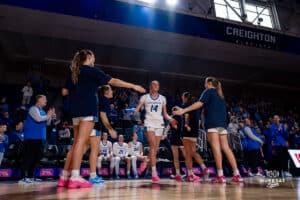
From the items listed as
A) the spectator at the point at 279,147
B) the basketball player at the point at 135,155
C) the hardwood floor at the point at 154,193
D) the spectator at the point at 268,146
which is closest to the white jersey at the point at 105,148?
the basketball player at the point at 135,155

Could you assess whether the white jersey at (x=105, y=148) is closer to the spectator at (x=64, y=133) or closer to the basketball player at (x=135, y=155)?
the basketball player at (x=135, y=155)

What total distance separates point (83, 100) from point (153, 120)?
5.03 feet

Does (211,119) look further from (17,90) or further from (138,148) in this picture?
(17,90)

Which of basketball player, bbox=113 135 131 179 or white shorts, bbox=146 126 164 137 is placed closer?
white shorts, bbox=146 126 164 137

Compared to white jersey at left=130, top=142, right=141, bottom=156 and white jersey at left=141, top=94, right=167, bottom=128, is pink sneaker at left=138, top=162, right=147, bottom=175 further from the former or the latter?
white jersey at left=141, top=94, right=167, bottom=128

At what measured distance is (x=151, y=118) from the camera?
15.5ft

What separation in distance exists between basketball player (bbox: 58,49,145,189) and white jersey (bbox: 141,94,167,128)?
1358 mm

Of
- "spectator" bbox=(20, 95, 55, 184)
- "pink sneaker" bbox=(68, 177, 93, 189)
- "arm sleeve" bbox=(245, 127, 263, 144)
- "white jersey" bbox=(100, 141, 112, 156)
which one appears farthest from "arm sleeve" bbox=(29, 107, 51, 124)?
"arm sleeve" bbox=(245, 127, 263, 144)

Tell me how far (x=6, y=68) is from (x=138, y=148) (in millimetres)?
8451

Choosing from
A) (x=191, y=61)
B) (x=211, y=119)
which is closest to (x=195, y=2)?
(x=191, y=61)

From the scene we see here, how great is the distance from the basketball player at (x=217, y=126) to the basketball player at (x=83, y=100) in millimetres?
1424

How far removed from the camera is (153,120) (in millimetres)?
4711

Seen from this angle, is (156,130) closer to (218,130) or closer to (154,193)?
(218,130)

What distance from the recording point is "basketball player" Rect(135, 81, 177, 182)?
4672mm
